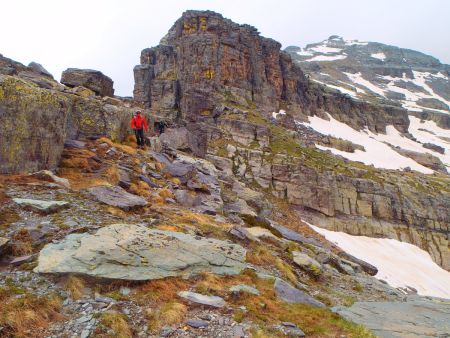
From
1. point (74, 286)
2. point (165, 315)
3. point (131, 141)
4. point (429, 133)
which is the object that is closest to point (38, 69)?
point (131, 141)

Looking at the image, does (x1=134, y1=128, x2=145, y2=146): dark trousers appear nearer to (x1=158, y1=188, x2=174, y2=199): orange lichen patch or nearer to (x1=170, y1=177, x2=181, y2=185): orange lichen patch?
(x1=170, y1=177, x2=181, y2=185): orange lichen patch

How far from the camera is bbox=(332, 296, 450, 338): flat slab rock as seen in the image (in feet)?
37.6

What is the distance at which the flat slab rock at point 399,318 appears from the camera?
11.5m

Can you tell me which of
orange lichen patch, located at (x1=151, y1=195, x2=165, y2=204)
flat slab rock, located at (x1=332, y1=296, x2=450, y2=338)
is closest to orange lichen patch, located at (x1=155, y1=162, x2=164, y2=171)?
orange lichen patch, located at (x1=151, y1=195, x2=165, y2=204)

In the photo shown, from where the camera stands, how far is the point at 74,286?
9.98 m

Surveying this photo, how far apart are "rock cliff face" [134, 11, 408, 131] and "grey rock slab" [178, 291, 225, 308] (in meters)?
61.1

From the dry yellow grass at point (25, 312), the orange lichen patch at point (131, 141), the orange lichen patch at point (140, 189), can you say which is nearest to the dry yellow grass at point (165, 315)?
the dry yellow grass at point (25, 312)

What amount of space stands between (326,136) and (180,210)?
7334 centimetres

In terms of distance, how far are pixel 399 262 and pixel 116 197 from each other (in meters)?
42.9

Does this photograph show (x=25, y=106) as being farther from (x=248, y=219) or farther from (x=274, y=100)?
(x=274, y=100)

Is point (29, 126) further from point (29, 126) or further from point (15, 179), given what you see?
point (15, 179)

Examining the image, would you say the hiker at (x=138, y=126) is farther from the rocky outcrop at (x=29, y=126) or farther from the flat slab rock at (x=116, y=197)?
the flat slab rock at (x=116, y=197)

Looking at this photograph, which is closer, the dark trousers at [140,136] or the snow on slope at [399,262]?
the dark trousers at [140,136]

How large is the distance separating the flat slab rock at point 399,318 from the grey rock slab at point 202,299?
442 centimetres
